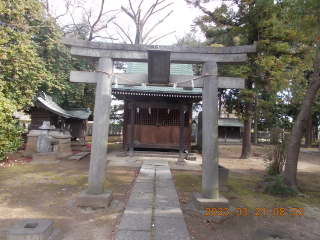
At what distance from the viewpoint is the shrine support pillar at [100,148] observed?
13.4 feet

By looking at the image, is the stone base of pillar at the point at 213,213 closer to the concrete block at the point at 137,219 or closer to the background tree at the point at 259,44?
the concrete block at the point at 137,219

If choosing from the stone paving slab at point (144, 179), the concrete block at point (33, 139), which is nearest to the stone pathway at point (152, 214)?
the stone paving slab at point (144, 179)

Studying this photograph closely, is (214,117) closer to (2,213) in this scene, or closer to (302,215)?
(302,215)

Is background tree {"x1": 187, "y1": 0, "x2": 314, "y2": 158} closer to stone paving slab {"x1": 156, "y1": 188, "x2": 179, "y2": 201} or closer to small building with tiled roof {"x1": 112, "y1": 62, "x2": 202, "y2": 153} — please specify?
small building with tiled roof {"x1": 112, "y1": 62, "x2": 202, "y2": 153}

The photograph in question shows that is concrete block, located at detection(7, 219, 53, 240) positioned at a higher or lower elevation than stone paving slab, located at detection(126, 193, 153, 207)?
higher

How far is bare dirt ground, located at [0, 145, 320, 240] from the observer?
3434 millimetres

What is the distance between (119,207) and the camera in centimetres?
420

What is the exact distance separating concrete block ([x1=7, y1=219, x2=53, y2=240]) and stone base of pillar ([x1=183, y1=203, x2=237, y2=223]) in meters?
2.52

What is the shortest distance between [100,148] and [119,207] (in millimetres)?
1311

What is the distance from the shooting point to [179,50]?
14.6ft

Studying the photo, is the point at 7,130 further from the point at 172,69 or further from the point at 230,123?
the point at 230,123

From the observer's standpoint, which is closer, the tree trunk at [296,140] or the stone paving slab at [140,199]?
the stone paving slab at [140,199]

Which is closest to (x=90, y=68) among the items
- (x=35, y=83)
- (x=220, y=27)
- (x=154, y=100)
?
(x=35, y=83)

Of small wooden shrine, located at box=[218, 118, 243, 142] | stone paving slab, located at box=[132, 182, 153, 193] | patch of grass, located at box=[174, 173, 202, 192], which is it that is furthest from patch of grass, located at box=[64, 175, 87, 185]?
small wooden shrine, located at box=[218, 118, 243, 142]
